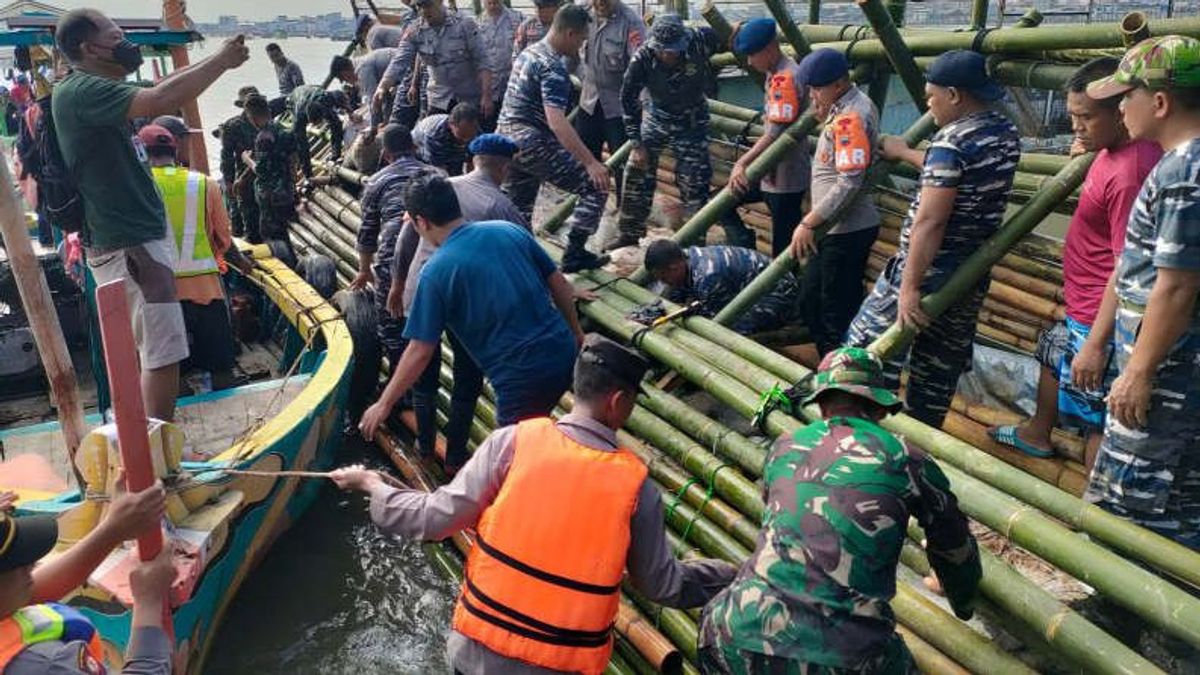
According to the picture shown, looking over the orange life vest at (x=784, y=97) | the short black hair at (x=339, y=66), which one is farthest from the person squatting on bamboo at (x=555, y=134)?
the short black hair at (x=339, y=66)

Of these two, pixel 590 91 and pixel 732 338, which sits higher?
pixel 590 91

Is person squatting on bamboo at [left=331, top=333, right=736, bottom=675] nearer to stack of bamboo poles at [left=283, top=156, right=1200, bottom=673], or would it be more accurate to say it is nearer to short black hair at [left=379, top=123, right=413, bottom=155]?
stack of bamboo poles at [left=283, top=156, right=1200, bottom=673]

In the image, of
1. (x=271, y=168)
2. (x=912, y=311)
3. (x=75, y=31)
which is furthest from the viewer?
(x=271, y=168)

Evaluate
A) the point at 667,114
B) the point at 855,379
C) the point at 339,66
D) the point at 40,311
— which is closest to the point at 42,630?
the point at 855,379

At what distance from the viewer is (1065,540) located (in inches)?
115

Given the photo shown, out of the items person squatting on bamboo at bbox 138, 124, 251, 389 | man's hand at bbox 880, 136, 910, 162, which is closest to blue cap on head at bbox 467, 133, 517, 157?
person squatting on bamboo at bbox 138, 124, 251, 389

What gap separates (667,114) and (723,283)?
4.88ft

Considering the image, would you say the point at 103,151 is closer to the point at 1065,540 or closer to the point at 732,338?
the point at 732,338

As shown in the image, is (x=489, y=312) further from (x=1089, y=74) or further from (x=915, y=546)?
(x=1089, y=74)

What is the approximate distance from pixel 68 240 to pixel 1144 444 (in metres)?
6.28

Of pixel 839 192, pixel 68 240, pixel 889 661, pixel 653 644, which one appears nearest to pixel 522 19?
pixel 68 240

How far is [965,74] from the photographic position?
378cm

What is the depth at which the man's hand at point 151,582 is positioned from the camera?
2240 mm

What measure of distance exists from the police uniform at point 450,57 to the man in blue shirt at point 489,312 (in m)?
4.19
